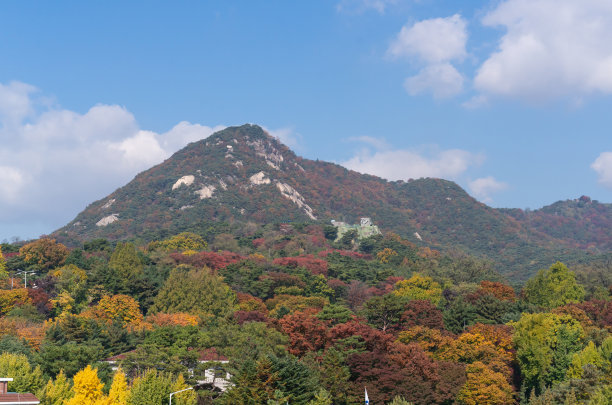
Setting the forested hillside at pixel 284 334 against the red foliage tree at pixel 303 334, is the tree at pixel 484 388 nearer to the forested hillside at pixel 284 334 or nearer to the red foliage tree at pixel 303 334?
the forested hillside at pixel 284 334

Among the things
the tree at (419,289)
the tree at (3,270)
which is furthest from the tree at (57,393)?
the tree at (419,289)

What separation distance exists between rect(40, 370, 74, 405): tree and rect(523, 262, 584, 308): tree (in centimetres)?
5283

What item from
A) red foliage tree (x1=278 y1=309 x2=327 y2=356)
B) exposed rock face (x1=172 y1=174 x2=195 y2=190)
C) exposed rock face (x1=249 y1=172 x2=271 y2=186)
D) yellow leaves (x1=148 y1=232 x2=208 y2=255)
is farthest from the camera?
exposed rock face (x1=249 y1=172 x2=271 y2=186)

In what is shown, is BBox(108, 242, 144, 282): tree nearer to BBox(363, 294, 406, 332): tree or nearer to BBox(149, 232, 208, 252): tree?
BBox(149, 232, 208, 252): tree

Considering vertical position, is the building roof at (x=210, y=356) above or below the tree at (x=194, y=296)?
below

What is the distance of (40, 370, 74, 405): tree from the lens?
137 ft

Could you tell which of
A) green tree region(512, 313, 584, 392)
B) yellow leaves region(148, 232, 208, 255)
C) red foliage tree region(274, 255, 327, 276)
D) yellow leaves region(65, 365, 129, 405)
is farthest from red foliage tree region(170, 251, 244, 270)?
yellow leaves region(65, 365, 129, 405)

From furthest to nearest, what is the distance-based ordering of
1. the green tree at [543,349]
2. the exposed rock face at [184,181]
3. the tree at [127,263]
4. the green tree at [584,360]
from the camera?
the exposed rock face at [184,181] → the tree at [127,263] → the green tree at [543,349] → the green tree at [584,360]

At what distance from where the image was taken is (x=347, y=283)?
316 ft

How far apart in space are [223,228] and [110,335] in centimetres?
7773

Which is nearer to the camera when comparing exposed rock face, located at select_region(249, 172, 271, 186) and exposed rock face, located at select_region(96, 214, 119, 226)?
exposed rock face, located at select_region(96, 214, 119, 226)

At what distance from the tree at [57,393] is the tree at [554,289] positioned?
52.8 meters

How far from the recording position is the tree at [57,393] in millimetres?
41781

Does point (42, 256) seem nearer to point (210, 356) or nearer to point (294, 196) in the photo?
point (210, 356)
